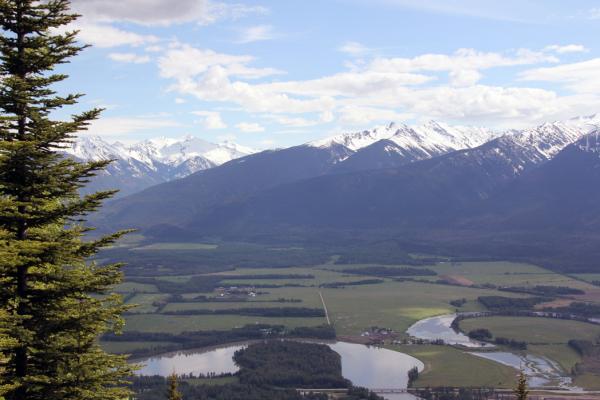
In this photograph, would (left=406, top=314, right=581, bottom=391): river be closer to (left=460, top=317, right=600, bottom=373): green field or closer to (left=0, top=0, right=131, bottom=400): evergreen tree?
(left=460, top=317, right=600, bottom=373): green field

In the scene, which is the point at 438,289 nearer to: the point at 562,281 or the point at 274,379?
the point at 562,281

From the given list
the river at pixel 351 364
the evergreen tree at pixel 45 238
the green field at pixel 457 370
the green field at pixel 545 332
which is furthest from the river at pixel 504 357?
the evergreen tree at pixel 45 238

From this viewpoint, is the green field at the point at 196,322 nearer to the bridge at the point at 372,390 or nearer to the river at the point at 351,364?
the river at the point at 351,364

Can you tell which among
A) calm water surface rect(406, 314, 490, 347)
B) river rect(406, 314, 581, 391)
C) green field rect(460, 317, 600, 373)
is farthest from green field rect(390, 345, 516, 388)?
green field rect(460, 317, 600, 373)

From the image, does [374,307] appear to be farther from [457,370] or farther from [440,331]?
[457,370]

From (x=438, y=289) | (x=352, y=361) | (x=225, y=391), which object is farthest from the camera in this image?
(x=438, y=289)

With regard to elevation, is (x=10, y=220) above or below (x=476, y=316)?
above

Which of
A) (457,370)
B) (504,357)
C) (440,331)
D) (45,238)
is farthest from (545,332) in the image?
(45,238)

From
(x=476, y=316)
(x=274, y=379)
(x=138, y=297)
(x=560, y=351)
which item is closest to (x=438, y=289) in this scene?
(x=476, y=316)

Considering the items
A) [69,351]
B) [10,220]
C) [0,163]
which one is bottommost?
[69,351]

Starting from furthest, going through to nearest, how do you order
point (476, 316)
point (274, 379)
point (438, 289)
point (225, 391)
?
point (438, 289)
point (476, 316)
point (274, 379)
point (225, 391)
